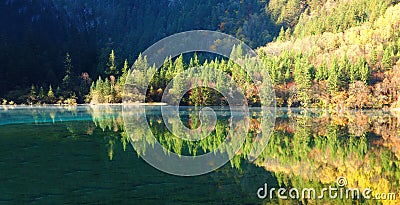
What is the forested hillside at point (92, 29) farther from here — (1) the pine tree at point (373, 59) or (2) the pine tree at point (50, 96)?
(1) the pine tree at point (373, 59)

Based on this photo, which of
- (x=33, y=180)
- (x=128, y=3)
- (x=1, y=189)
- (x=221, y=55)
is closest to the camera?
(x=1, y=189)

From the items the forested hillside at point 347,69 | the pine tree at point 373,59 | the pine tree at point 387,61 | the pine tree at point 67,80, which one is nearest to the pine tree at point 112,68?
the pine tree at point 67,80

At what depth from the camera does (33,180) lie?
35.7ft

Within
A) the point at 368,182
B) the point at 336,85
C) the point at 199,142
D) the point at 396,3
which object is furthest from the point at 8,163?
the point at 396,3

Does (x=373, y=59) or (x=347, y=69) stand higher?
(x=373, y=59)

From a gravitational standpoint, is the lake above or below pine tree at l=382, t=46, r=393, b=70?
below

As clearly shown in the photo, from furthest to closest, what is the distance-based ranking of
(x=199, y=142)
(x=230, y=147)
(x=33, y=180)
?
1. (x=199, y=142)
2. (x=230, y=147)
3. (x=33, y=180)

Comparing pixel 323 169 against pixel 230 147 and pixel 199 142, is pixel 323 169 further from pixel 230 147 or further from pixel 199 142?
pixel 199 142

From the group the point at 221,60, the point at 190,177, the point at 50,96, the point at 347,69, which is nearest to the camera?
the point at 190,177

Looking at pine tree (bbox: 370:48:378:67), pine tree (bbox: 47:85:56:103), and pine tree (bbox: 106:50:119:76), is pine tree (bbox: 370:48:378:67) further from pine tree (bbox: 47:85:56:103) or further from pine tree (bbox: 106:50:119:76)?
pine tree (bbox: 47:85:56:103)

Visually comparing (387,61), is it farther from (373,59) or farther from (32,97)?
(32,97)

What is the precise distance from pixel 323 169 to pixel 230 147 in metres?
5.03

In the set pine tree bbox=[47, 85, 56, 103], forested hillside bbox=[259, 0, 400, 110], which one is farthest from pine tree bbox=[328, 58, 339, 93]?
pine tree bbox=[47, 85, 56, 103]

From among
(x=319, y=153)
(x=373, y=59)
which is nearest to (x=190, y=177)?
(x=319, y=153)
